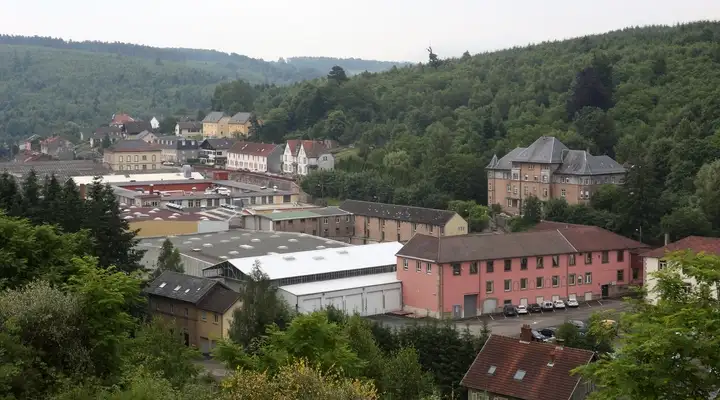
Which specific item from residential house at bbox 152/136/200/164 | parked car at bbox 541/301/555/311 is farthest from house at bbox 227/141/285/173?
parked car at bbox 541/301/555/311

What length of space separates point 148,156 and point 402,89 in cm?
1950

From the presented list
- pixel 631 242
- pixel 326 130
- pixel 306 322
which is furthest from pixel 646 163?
pixel 326 130

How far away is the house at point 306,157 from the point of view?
→ 63.4 meters

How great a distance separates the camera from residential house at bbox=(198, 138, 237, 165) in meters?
74.2

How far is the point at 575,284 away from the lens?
111ft

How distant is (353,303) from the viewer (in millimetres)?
31062

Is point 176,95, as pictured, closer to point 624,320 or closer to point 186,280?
point 186,280

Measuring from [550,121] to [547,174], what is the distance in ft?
37.2

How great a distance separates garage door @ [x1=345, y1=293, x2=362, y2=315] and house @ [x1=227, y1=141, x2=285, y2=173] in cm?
3647

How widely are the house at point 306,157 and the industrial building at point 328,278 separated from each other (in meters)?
28.9

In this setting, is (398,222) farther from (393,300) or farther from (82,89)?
(82,89)

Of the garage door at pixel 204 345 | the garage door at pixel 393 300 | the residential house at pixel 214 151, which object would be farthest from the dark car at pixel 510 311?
the residential house at pixel 214 151

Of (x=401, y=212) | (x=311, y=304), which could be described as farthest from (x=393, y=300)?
(x=401, y=212)

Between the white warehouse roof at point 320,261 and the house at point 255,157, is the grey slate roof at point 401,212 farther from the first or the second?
the house at point 255,157
